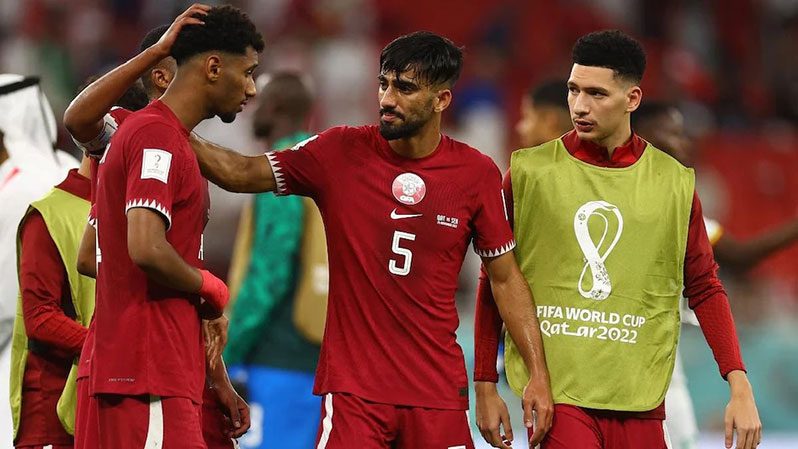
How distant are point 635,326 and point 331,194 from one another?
1227 mm

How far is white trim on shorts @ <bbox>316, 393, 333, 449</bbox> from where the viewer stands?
5.23 m

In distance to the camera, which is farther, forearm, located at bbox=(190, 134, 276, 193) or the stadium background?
the stadium background

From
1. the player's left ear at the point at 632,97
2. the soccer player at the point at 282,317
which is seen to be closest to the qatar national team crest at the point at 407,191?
the player's left ear at the point at 632,97

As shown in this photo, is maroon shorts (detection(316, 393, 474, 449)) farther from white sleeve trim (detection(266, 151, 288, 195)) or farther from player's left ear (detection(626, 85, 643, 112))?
player's left ear (detection(626, 85, 643, 112))

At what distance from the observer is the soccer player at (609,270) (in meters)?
5.39

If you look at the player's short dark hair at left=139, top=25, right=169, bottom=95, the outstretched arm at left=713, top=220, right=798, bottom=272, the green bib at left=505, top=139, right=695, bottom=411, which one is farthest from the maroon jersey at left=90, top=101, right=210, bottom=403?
the outstretched arm at left=713, top=220, right=798, bottom=272

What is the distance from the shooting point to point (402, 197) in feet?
17.5

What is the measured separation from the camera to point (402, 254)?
5309mm

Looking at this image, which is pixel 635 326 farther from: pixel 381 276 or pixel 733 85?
pixel 733 85

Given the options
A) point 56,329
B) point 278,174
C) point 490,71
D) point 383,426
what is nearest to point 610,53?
point 278,174

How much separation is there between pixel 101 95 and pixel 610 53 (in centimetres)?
192

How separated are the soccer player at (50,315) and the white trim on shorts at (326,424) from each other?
1.00 metres

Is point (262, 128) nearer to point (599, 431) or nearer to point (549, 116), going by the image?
point (549, 116)

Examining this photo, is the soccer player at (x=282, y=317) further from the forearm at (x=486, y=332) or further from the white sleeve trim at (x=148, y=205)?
the white sleeve trim at (x=148, y=205)
